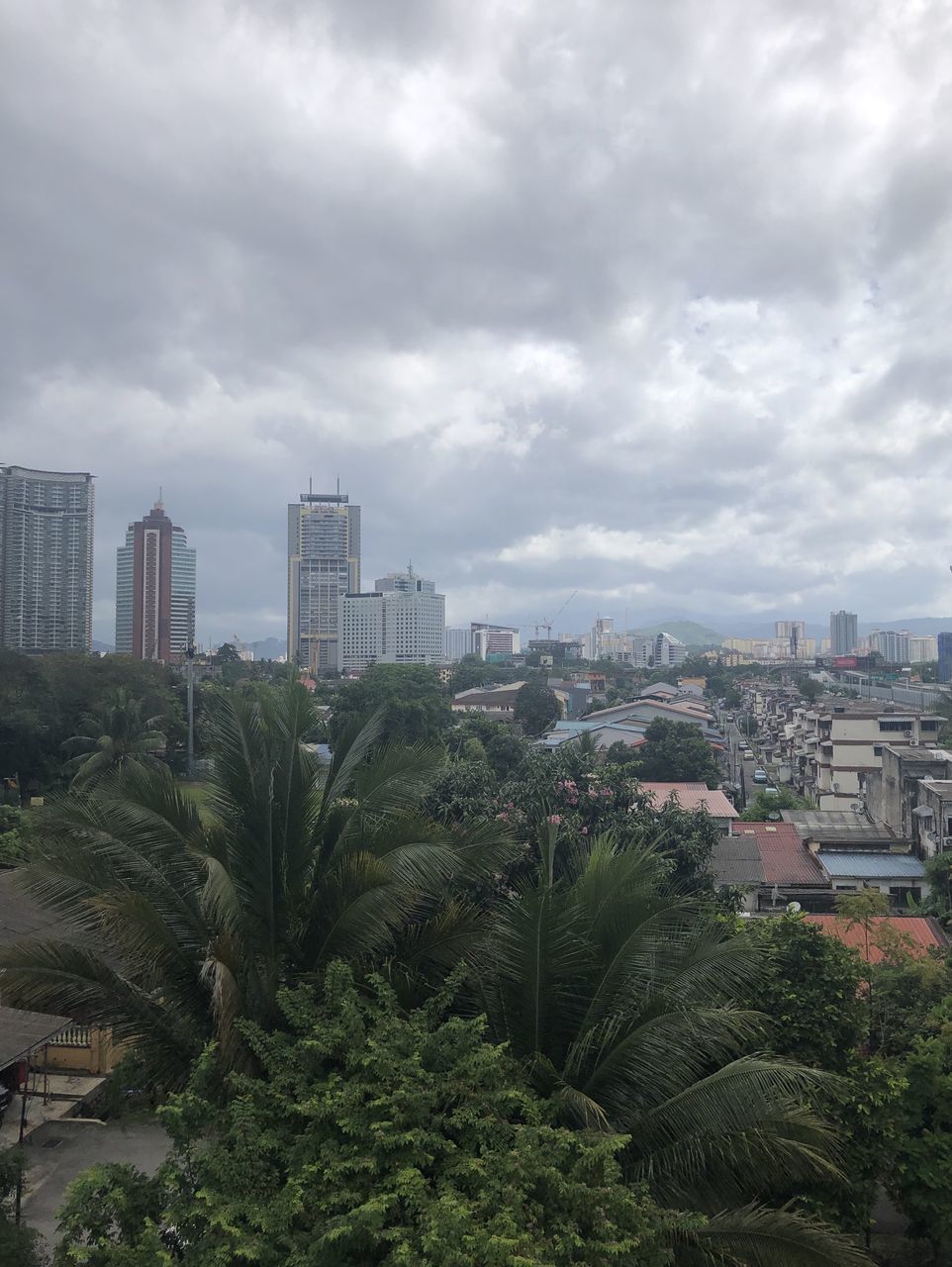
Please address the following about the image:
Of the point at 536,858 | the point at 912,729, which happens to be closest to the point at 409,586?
the point at 912,729

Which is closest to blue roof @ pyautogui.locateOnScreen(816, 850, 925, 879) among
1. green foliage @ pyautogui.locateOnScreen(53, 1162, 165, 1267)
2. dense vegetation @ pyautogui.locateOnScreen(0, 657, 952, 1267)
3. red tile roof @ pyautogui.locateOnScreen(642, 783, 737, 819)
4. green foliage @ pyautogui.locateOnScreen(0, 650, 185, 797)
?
red tile roof @ pyautogui.locateOnScreen(642, 783, 737, 819)

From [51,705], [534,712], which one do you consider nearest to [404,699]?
[51,705]

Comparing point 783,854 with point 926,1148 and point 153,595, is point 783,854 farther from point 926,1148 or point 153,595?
point 153,595

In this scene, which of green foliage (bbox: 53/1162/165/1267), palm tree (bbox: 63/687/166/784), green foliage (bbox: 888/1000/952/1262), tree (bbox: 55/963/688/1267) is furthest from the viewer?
palm tree (bbox: 63/687/166/784)

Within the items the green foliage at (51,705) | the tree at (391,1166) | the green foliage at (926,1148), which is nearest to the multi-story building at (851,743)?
the green foliage at (51,705)

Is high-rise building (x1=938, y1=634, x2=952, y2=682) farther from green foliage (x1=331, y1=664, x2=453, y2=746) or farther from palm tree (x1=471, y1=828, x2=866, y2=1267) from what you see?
palm tree (x1=471, y1=828, x2=866, y2=1267)

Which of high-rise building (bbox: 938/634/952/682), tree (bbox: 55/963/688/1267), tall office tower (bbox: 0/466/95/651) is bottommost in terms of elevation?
tree (bbox: 55/963/688/1267)

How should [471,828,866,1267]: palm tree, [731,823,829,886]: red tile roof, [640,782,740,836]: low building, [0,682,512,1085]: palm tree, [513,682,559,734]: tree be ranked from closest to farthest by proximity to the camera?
[471,828,866,1267]: palm tree → [0,682,512,1085]: palm tree → [731,823,829,886]: red tile roof → [640,782,740,836]: low building → [513,682,559,734]: tree

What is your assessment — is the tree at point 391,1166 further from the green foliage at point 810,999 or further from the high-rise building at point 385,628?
the high-rise building at point 385,628
